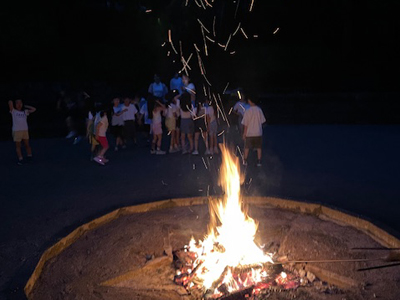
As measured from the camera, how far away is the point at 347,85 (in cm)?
2086

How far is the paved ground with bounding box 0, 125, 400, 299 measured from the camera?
7.35 meters

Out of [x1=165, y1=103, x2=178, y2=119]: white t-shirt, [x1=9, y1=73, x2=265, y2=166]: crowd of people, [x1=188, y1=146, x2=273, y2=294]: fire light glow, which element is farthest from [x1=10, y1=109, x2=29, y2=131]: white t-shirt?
[x1=188, y1=146, x2=273, y2=294]: fire light glow

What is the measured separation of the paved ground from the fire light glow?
175 centimetres

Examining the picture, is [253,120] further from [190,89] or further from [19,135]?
[19,135]

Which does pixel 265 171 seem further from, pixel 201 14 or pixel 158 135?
pixel 201 14

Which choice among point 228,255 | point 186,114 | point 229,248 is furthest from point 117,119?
point 228,255

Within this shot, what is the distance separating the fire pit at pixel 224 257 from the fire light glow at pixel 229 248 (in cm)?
1

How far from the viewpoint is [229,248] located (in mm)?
6543

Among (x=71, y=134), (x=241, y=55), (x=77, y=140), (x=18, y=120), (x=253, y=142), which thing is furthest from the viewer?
(x=241, y=55)

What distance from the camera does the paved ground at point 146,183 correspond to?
7348mm

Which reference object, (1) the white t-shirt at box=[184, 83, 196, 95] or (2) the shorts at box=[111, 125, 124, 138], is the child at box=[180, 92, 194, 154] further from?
(2) the shorts at box=[111, 125, 124, 138]

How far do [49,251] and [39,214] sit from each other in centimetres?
194

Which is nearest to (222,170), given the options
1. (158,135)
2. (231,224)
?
(158,135)

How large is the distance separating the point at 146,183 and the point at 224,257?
166 inches
